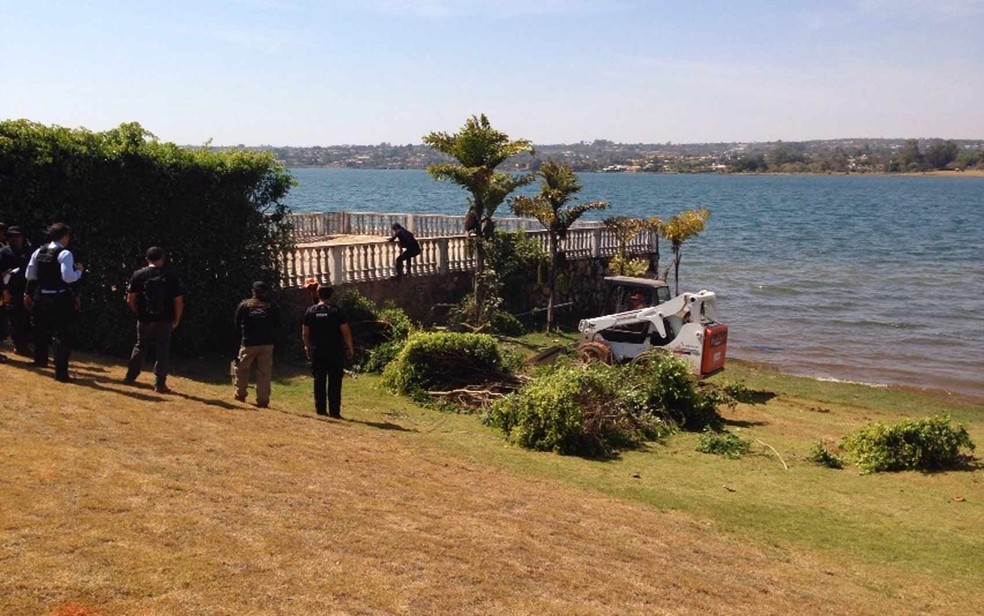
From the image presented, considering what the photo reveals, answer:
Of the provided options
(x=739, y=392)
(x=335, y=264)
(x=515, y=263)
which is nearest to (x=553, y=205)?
(x=515, y=263)

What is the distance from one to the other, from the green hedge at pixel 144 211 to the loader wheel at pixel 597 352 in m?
5.84

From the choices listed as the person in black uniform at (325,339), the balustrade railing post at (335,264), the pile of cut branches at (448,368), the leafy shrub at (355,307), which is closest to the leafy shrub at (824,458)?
the pile of cut branches at (448,368)

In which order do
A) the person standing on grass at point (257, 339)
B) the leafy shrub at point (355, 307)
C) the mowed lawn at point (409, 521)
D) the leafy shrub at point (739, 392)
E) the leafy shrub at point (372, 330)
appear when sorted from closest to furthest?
the mowed lawn at point (409, 521), the person standing on grass at point (257, 339), the leafy shrub at point (372, 330), the leafy shrub at point (355, 307), the leafy shrub at point (739, 392)

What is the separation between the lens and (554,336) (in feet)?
78.4

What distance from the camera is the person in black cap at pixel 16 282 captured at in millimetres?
12547

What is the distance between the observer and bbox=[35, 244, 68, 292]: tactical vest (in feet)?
37.3

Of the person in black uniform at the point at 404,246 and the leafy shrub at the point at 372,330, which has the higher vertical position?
the person in black uniform at the point at 404,246

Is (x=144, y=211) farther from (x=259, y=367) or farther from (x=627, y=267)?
(x=627, y=267)

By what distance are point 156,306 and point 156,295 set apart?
15cm

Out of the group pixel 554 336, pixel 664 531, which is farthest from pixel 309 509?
pixel 554 336


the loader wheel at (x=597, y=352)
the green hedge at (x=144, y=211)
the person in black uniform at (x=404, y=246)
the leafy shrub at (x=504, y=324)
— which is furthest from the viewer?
the leafy shrub at (x=504, y=324)

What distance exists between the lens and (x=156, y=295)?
1196 cm

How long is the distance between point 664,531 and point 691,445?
201 inches

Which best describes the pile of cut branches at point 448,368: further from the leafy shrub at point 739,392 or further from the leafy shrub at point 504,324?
the leafy shrub at point 504,324
